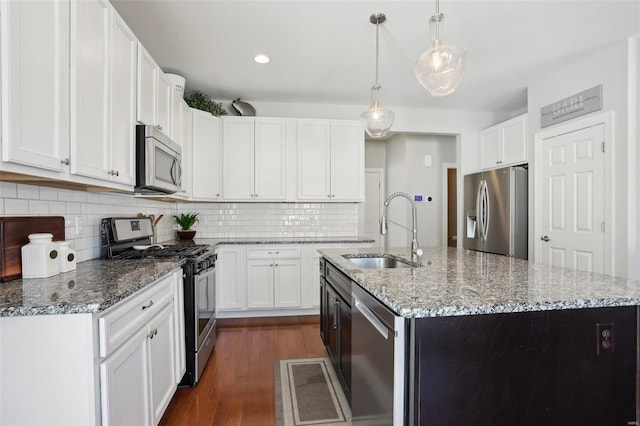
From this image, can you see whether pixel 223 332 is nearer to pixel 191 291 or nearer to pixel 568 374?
pixel 191 291

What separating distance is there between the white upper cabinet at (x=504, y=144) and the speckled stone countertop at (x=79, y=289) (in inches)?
153

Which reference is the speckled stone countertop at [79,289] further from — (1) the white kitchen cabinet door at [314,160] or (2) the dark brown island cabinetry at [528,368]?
(1) the white kitchen cabinet door at [314,160]

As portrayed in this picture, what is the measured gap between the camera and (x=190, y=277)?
2248 mm

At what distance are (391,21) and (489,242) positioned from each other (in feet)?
9.26

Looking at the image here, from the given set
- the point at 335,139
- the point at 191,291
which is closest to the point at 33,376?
the point at 191,291

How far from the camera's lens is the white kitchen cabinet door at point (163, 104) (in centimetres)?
249

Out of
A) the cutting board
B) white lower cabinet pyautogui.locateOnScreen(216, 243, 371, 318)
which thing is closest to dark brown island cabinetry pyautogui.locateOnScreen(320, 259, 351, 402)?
white lower cabinet pyautogui.locateOnScreen(216, 243, 371, 318)

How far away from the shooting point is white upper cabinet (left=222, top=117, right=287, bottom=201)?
A: 12.8 ft

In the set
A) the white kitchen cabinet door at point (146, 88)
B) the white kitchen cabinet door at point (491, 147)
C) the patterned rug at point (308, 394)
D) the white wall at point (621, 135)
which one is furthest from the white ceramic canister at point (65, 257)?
the white kitchen cabinet door at point (491, 147)

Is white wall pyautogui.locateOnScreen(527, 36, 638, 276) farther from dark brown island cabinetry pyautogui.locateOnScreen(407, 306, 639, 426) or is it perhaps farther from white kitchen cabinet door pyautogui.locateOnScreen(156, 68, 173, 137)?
white kitchen cabinet door pyautogui.locateOnScreen(156, 68, 173, 137)

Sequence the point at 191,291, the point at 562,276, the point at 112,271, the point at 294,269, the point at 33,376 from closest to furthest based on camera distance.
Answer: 1. the point at 33,376
2. the point at 562,276
3. the point at 112,271
4. the point at 191,291
5. the point at 294,269

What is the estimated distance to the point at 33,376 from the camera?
42.6 inches

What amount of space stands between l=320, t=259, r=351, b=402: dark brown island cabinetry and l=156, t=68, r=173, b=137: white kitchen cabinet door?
169 centimetres

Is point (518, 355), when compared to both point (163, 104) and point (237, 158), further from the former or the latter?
point (237, 158)
